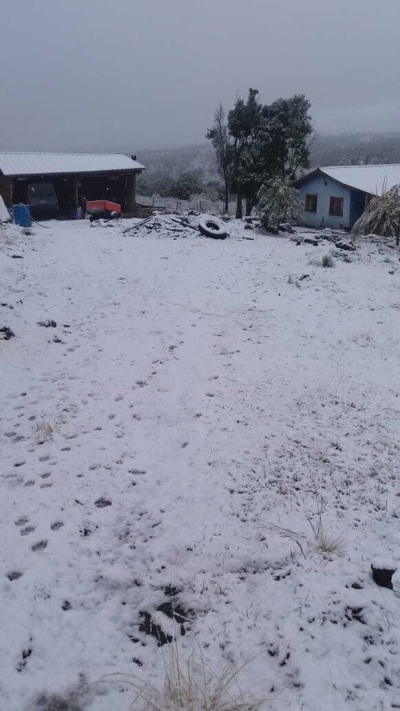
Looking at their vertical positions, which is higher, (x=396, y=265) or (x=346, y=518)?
(x=396, y=265)

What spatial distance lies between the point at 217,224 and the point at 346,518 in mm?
18817

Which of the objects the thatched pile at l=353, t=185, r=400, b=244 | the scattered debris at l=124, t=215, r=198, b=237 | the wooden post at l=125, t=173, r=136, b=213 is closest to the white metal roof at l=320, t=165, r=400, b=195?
the thatched pile at l=353, t=185, r=400, b=244

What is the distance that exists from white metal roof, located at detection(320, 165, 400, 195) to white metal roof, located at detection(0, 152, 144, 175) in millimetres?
13282

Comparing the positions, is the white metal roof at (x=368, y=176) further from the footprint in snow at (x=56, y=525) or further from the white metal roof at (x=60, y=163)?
the footprint in snow at (x=56, y=525)

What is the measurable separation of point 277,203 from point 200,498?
2002cm

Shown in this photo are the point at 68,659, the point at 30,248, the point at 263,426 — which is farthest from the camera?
the point at 30,248

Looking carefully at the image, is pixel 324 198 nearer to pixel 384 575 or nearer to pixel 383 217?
pixel 383 217

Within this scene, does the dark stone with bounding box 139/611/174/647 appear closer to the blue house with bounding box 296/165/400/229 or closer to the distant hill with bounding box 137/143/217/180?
the blue house with bounding box 296/165/400/229

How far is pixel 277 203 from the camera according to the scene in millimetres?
21781

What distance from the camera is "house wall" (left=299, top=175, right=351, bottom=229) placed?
27.0m

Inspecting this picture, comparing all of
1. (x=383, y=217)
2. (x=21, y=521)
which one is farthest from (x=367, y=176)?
(x=21, y=521)

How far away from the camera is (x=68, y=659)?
2.83m

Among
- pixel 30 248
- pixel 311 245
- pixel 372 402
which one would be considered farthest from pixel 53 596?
pixel 311 245

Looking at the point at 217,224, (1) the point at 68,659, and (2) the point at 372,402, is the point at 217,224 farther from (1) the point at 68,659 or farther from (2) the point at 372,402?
(1) the point at 68,659
